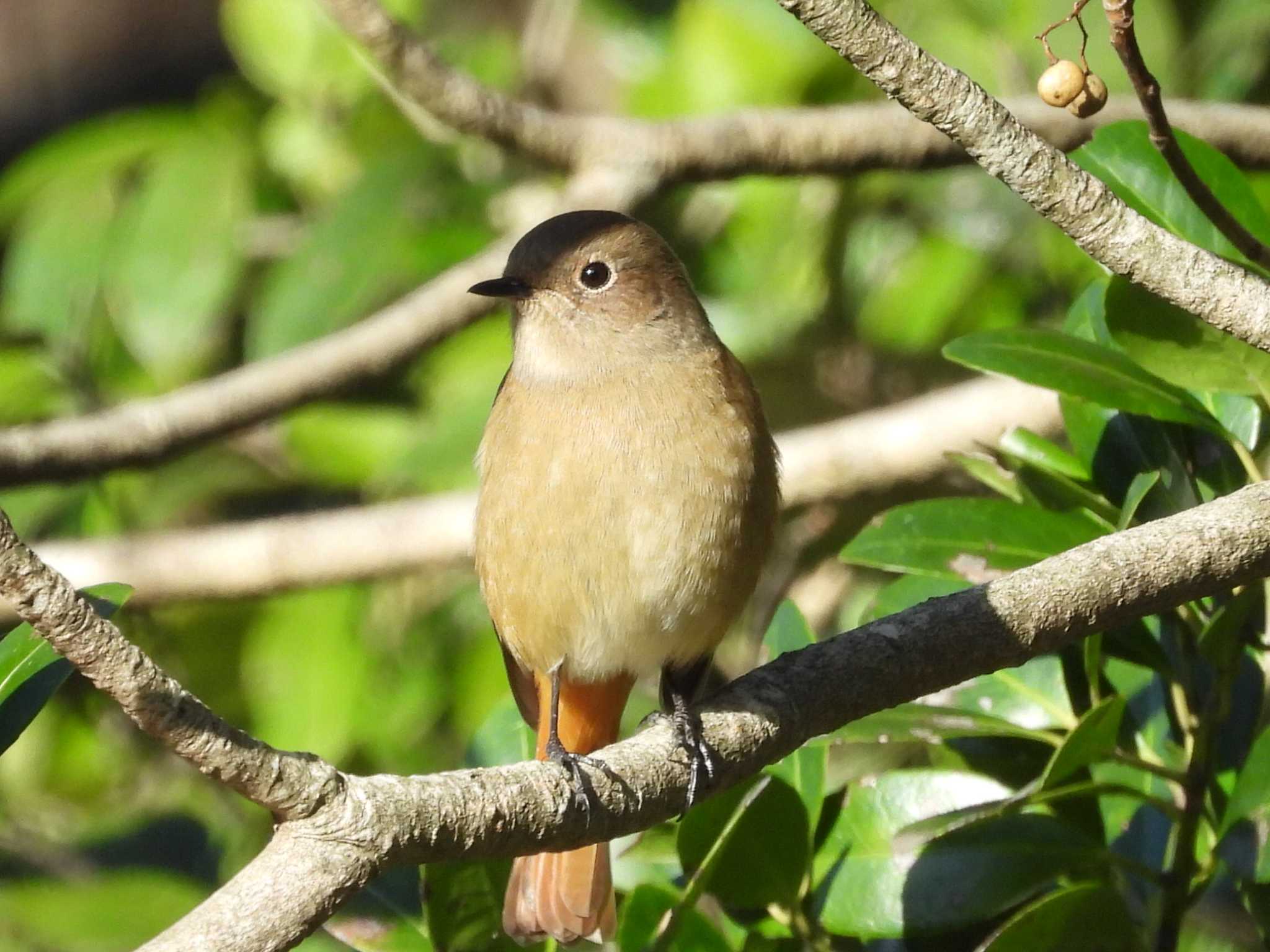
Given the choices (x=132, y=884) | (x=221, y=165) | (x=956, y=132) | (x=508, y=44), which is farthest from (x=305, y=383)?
(x=956, y=132)

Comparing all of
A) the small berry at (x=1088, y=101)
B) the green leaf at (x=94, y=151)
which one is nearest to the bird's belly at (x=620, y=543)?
the small berry at (x=1088, y=101)

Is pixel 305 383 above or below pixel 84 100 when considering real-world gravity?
below

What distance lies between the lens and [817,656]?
8.41ft

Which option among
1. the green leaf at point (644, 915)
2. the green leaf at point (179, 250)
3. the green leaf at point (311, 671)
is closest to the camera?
the green leaf at point (644, 915)

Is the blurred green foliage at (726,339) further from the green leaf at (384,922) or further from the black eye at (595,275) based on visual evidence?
the black eye at (595,275)

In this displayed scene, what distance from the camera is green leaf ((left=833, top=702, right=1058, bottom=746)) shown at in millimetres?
2635

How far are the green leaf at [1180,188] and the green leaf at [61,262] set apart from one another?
10.1 ft

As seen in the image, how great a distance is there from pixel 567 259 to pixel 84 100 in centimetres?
762

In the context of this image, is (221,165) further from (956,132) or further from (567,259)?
(956,132)

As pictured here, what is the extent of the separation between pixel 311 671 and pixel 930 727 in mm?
2286

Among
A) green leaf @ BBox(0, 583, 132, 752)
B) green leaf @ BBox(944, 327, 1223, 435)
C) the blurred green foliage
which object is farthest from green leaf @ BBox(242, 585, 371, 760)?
green leaf @ BBox(944, 327, 1223, 435)

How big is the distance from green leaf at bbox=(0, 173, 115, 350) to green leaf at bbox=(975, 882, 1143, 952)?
11.0ft

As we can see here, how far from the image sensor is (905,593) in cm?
302

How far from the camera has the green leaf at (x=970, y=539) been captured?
2.72 metres
